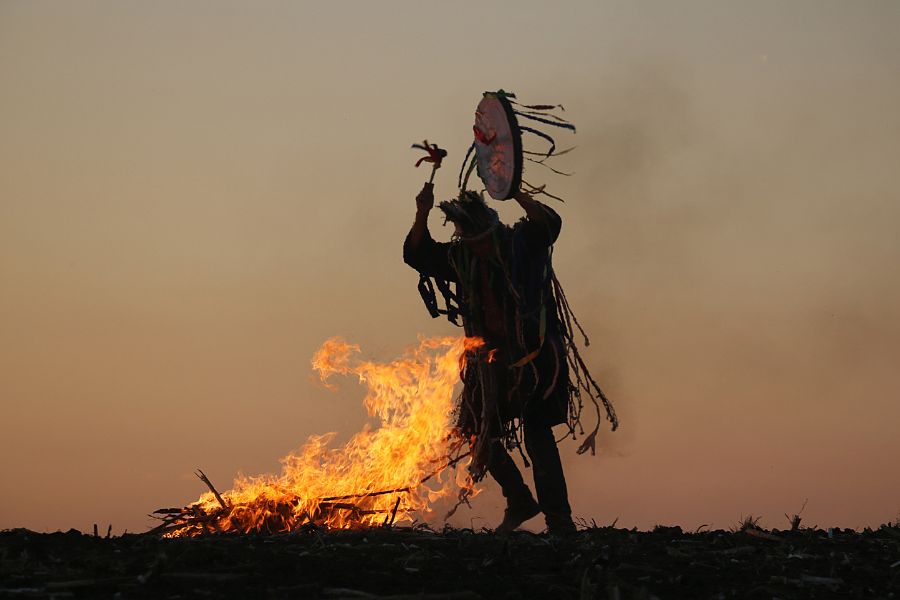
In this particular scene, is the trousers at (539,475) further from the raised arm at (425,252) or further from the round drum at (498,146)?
the round drum at (498,146)

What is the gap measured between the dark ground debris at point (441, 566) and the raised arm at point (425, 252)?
233 cm

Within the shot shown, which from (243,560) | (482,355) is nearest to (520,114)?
(482,355)

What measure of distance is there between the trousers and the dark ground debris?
→ 1051 millimetres

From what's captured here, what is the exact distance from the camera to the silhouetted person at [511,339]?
359 inches

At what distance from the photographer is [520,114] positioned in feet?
30.0

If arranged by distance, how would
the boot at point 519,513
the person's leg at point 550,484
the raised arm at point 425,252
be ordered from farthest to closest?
the raised arm at point 425,252 → the boot at point 519,513 → the person's leg at point 550,484

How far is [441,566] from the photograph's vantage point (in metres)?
6.34

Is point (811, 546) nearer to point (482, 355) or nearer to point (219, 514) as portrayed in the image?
point (482, 355)

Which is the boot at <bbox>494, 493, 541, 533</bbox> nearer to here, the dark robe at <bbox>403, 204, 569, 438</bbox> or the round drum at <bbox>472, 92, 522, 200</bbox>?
the dark robe at <bbox>403, 204, 569, 438</bbox>

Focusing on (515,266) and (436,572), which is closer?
(436,572)

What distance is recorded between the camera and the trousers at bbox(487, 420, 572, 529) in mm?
9047

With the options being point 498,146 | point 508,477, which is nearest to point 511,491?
point 508,477

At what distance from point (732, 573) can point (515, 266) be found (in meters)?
3.28

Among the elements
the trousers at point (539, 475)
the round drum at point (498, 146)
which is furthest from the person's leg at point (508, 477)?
the round drum at point (498, 146)
